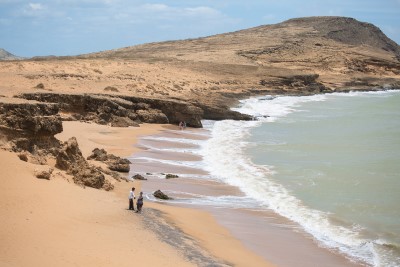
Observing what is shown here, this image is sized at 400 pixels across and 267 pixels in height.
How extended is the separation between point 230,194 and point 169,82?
2780cm

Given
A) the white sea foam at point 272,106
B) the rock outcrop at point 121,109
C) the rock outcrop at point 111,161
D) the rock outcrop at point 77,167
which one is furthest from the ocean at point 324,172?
the rock outcrop at point 77,167

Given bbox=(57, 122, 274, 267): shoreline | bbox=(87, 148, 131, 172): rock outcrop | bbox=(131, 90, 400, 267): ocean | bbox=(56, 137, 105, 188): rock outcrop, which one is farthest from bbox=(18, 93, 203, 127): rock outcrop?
bbox=(56, 137, 105, 188): rock outcrop

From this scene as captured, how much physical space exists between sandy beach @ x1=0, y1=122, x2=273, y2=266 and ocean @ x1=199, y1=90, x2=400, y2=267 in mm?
2597

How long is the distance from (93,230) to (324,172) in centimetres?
1136

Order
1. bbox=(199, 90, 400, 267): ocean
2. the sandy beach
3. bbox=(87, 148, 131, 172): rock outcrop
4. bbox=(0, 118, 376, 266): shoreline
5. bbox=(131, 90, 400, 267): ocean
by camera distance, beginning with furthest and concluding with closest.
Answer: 1. bbox=(87, 148, 131, 172): rock outcrop
2. bbox=(131, 90, 400, 267): ocean
3. bbox=(199, 90, 400, 267): ocean
4. bbox=(0, 118, 376, 266): shoreline
5. the sandy beach

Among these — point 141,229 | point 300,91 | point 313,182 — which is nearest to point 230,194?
point 313,182

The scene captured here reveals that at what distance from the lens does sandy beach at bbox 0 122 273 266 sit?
929 centimetres

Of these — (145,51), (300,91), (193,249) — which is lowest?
(193,249)

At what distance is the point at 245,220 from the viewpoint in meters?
14.2

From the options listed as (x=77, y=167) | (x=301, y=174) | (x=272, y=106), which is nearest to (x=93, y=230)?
(x=77, y=167)

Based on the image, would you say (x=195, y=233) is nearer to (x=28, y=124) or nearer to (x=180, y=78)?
(x=28, y=124)

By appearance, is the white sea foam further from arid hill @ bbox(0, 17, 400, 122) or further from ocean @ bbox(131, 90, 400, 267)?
ocean @ bbox(131, 90, 400, 267)

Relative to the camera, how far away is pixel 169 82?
4372 centimetres

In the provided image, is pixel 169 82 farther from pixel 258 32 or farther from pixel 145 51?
pixel 258 32
